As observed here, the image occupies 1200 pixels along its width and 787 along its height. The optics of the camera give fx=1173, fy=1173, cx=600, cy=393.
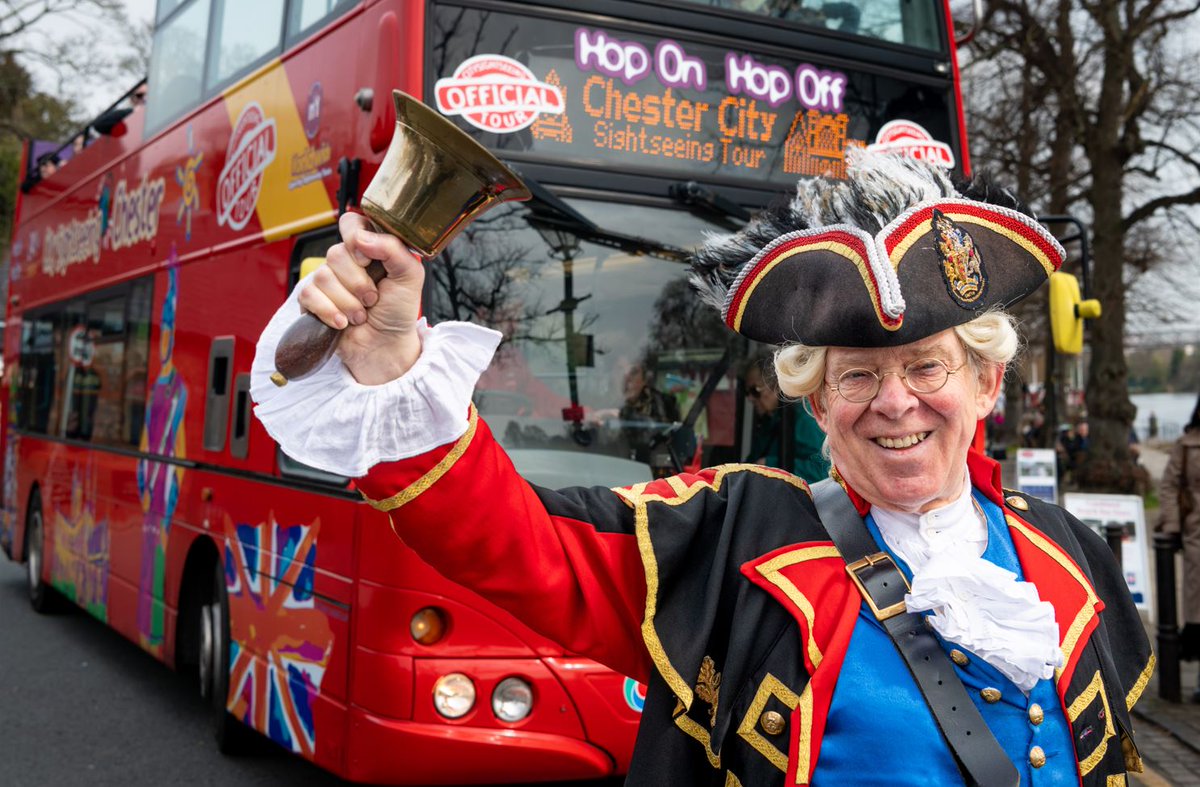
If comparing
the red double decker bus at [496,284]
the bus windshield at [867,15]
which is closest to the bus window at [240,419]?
the red double decker bus at [496,284]

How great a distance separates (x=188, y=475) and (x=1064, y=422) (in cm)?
3939

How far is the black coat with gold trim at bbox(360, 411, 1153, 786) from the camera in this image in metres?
1.67

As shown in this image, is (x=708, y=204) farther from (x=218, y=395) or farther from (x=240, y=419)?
(x=218, y=395)

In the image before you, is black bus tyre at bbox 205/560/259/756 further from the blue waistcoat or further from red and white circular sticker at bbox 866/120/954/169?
the blue waistcoat

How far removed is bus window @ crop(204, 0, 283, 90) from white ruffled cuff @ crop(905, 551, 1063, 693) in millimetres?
4567

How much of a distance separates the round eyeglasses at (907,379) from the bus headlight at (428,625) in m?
2.42

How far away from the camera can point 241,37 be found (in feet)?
19.5

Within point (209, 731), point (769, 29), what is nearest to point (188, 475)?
point (209, 731)

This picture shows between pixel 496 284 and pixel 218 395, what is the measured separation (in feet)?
6.41

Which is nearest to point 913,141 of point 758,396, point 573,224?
point 758,396

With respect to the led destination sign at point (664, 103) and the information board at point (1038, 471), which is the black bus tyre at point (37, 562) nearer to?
the led destination sign at point (664, 103)

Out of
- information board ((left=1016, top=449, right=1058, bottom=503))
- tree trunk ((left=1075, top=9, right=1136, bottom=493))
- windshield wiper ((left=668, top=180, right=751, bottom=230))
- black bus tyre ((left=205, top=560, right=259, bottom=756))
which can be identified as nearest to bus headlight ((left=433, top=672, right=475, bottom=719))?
black bus tyre ((left=205, top=560, right=259, bottom=756))

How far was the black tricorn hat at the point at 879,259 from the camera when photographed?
1794 mm

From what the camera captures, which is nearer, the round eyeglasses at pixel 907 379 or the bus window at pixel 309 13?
the round eyeglasses at pixel 907 379
